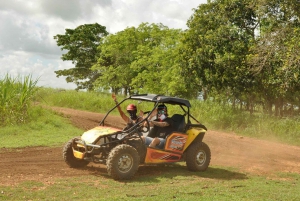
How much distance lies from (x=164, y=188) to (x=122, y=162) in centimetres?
112

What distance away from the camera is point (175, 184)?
8664 millimetres

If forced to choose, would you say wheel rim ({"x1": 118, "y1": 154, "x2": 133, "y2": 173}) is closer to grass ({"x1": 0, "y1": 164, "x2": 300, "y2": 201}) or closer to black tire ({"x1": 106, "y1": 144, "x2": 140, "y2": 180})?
black tire ({"x1": 106, "y1": 144, "x2": 140, "y2": 180})

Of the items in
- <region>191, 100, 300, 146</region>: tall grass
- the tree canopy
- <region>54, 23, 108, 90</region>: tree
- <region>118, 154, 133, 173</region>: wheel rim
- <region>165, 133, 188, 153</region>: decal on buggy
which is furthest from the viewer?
<region>54, 23, 108, 90</region>: tree

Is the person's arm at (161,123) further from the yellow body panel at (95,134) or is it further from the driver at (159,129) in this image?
the yellow body panel at (95,134)

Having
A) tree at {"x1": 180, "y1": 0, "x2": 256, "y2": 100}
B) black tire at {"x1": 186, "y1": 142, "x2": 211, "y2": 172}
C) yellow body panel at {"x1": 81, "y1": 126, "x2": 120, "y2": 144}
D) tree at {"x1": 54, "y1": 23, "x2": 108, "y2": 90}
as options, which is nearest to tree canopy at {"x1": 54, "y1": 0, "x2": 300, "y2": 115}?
tree at {"x1": 180, "y1": 0, "x2": 256, "y2": 100}

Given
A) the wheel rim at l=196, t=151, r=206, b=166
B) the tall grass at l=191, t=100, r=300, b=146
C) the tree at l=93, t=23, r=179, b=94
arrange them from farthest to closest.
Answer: the tree at l=93, t=23, r=179, b=94, the tall grass at l=191, t=100, r=300, b=146, the wheel rim at l=196, t=151, r=206, b=166

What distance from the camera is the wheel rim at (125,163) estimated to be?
341 inches

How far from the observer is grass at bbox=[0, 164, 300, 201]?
729cm

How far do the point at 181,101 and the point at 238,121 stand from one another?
13.0 m

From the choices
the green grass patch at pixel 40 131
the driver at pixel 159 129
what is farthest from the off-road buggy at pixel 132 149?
the green grass patch at pixel 40 131

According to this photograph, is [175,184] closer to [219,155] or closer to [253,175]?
[253,175]

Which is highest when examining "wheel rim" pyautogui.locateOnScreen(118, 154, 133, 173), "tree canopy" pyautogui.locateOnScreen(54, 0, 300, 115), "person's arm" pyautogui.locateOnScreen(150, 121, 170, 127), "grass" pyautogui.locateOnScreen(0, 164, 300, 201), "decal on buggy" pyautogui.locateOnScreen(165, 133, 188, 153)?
"tree canopy" pyautogui.locateOnScreen(54, 0, 300, 115)

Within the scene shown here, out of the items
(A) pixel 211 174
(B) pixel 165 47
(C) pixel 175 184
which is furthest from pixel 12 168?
(B) pixel 165 47

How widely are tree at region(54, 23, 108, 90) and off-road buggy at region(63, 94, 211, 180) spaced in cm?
4248
